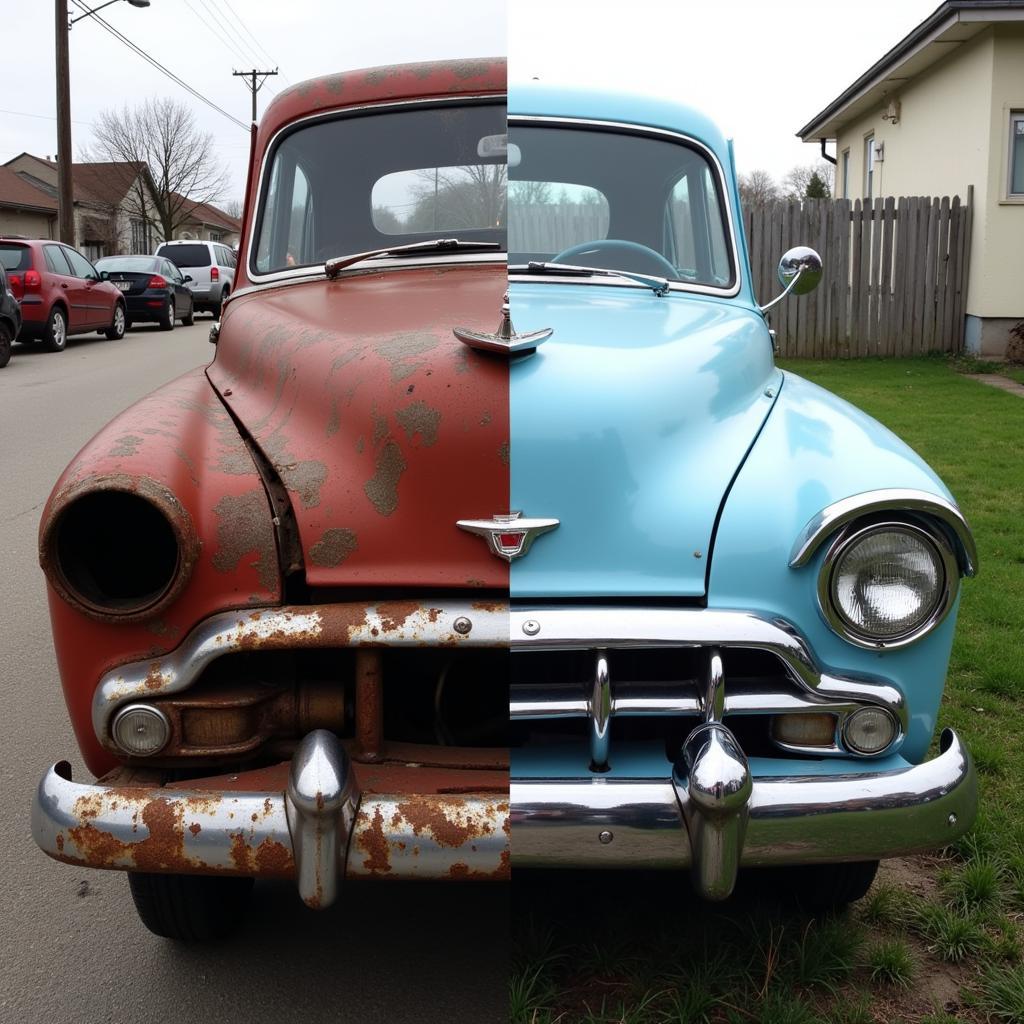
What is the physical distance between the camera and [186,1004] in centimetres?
226

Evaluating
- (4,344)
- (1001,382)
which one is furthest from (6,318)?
(1001,382)

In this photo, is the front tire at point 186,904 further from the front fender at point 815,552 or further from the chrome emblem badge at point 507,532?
the front fender at point 815,552

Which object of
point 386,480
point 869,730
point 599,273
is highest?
point 599,273

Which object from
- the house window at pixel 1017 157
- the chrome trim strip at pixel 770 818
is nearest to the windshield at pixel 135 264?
the house window at pixel 1017 157

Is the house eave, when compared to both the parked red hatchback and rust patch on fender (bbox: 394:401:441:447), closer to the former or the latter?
the parked red hatchback

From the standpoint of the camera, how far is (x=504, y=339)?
2189 millimetres

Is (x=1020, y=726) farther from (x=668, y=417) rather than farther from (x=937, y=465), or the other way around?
(x=937, y=465)

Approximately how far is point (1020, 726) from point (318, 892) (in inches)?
97.2

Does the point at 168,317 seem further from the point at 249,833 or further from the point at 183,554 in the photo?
the point at 249,833

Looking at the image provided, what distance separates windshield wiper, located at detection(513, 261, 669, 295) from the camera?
2.94 meters

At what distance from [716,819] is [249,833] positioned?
75cm

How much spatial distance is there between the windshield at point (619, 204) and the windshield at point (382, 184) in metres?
0.11

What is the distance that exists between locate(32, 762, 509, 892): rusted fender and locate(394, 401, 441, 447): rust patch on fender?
63cm

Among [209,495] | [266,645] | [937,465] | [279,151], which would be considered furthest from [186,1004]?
[937,465]
